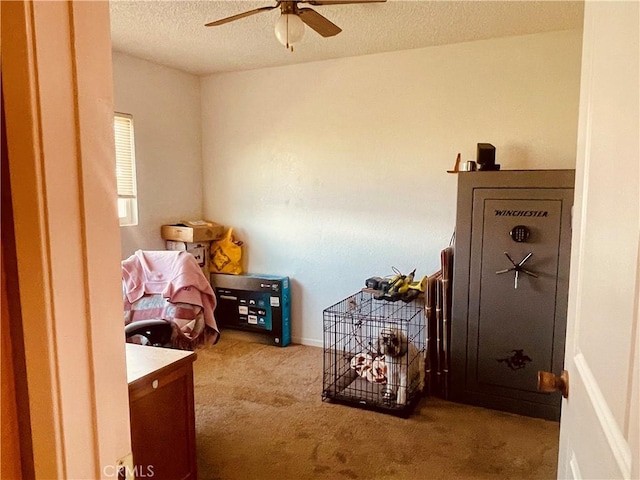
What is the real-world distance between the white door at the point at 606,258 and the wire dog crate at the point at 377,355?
1.95 m

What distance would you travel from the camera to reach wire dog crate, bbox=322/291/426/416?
3.02 metres

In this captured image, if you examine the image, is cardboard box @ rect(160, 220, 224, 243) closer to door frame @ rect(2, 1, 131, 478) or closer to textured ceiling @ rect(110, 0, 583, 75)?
textured ceiling @ rect(110, 0, 583, 75)

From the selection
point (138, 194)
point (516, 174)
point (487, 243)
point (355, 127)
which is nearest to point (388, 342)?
point (487, 243)

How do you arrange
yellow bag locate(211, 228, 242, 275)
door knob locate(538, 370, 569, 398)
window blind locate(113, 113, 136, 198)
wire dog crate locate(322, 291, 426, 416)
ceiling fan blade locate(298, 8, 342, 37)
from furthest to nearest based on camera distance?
yellow bag locate(211, 228, 242, 275) < window blind locate(113, 113, 136, 198) < wire dog crate locate(322, 291, 426, 416) < ceiling fan blade locate(298, 8, 342, 37) < door knob locate(538, 370, 569, 398)

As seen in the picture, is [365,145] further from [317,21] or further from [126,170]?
[126,170]

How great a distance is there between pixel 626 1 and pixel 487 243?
94.8 inches

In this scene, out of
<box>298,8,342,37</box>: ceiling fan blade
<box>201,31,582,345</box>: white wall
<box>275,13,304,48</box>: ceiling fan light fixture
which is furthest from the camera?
<box>201,31,582,345</box>: white wall

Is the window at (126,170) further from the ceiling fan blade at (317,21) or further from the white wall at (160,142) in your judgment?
the ceiling fan blade at (317,21)

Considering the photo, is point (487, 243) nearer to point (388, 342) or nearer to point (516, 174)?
point (516, 174)

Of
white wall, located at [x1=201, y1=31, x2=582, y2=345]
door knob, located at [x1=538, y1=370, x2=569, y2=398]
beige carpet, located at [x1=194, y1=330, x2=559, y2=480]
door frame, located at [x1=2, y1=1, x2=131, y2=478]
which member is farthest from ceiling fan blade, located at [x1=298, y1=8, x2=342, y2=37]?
beige carpet, located at [x1=194, y1=330, x2=559, y2=480]

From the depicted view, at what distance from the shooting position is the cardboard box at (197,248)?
4352 millimetres

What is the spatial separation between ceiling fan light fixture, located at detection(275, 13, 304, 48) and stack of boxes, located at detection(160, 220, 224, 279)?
225 cm

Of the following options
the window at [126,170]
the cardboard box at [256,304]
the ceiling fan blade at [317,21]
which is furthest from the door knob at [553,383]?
the window at [126,170]

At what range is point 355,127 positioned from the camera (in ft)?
13.1
